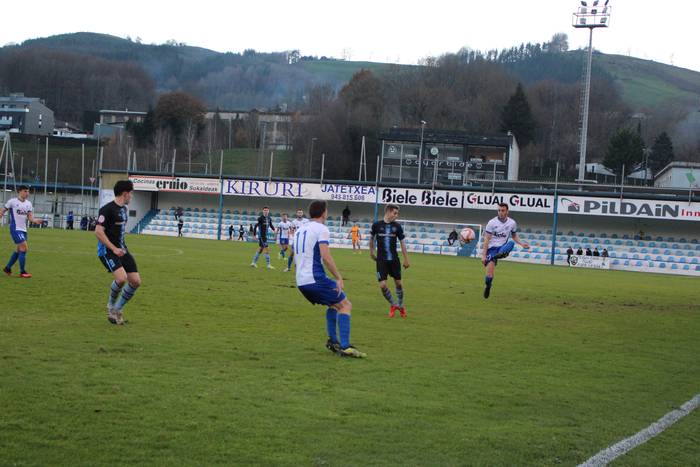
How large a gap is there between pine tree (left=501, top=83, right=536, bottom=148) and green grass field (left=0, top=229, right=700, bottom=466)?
101m

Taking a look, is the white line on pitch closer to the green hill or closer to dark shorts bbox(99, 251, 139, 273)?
dark shorts bbox(99, 251, 139, 273)

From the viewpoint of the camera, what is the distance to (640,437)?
287 inches

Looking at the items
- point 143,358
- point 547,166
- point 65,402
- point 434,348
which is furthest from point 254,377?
point 547,166

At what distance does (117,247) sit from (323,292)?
3875mm

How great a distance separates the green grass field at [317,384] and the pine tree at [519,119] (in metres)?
101

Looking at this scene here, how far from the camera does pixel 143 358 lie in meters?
9.71

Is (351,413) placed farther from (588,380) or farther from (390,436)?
(588,380)

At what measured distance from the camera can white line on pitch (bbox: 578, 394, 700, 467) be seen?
6492 millimetres

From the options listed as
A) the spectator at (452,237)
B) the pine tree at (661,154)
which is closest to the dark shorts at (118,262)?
the spectator at (452,237)

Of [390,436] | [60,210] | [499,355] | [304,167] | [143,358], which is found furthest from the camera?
[304,167]

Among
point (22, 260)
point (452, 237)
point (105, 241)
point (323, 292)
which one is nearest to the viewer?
point (323, 292)

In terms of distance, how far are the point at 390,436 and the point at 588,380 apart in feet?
13.3

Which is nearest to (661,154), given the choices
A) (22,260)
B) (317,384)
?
(22,260)

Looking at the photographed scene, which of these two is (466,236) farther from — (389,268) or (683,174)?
(683,174)
